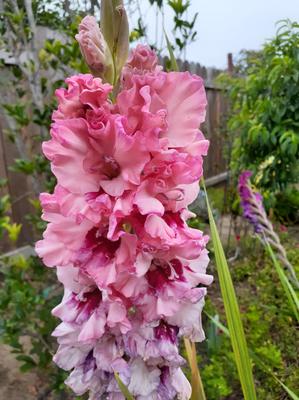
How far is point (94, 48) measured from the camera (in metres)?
0.48

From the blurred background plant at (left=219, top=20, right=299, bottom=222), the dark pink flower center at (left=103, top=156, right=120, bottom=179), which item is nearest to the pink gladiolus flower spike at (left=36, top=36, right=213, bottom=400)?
the dark pink flower center at (left=103, top=156, right=120, bottom=179)

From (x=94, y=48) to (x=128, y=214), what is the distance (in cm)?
22

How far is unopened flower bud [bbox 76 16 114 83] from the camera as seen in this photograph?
1.57 feet

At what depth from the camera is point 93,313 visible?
49cm

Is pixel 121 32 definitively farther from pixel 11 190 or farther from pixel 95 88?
pixel 11 190

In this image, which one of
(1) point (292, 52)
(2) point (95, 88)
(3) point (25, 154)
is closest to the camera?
(2) point (95, 88)

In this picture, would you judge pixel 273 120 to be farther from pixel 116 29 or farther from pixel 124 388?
pixel 124 388

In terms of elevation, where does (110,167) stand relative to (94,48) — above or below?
below

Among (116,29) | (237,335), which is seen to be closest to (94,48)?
(116,29)

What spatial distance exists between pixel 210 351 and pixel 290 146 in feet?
4.74

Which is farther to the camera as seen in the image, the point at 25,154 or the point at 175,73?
the point at 25,154

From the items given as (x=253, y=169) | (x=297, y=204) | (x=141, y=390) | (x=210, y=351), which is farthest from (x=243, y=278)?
(x=141, y=390)

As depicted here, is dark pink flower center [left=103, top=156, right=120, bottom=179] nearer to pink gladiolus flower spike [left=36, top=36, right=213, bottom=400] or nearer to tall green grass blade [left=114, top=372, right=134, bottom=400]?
pink gladiolus flower spike [left=36, top=36, right=213, bottom=400]

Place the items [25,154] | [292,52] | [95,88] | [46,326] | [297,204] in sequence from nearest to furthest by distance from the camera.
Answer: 1. [95,88]
2. [46,326]
3. [25,154]
4. [292,52]
5. [297,204]
